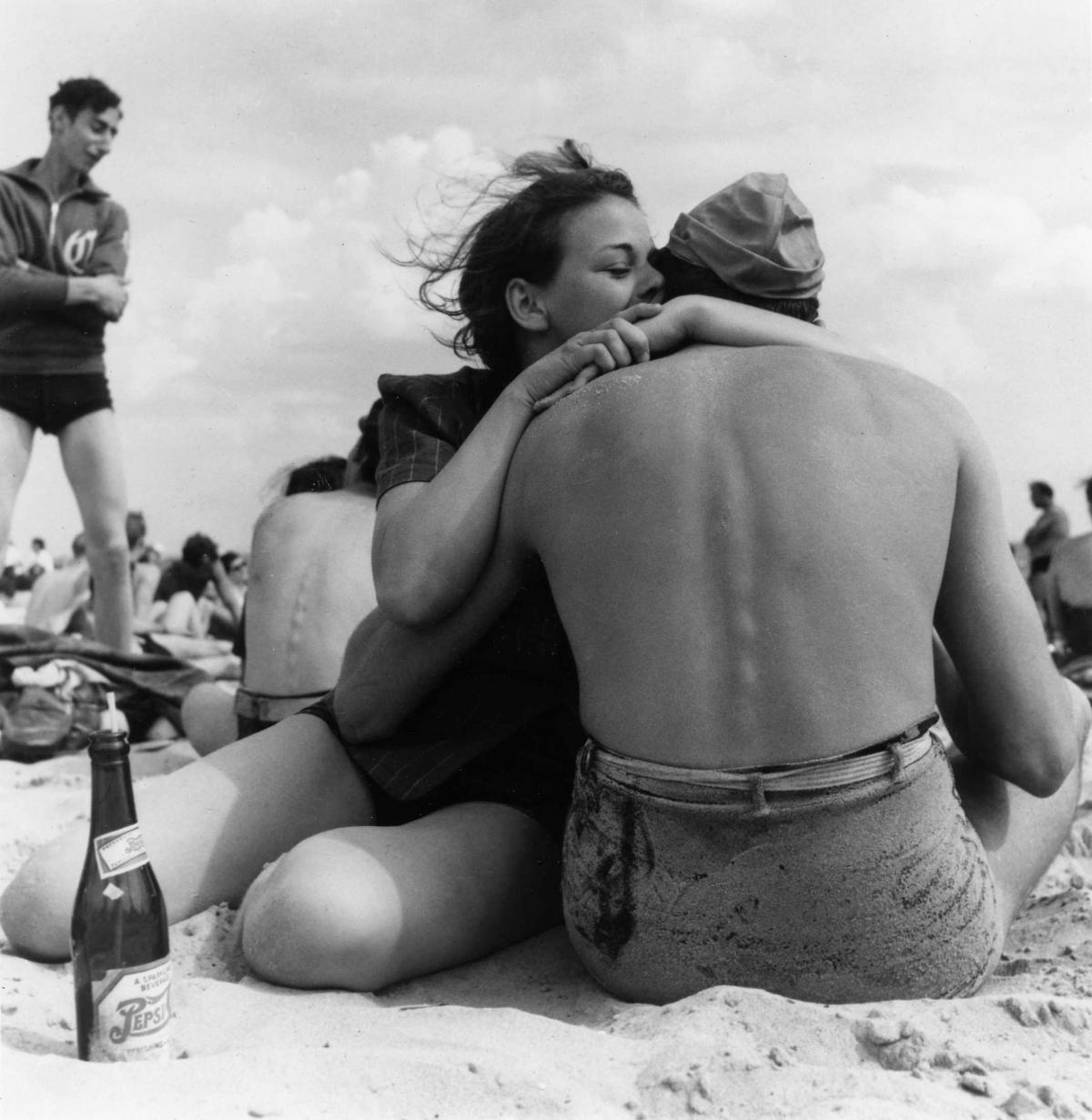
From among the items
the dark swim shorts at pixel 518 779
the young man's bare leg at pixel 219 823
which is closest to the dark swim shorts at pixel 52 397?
the young man's bare leg at pixel 219 823

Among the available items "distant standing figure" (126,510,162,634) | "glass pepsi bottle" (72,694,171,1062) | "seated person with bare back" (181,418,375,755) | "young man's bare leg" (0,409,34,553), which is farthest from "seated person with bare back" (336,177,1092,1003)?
"distant standing figure" (126,510,162,634)

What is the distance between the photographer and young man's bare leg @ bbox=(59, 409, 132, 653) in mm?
5559

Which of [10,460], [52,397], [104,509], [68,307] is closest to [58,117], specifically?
[68,307]

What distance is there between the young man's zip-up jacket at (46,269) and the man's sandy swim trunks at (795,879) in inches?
167

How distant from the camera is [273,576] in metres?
3.56

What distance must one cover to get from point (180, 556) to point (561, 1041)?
8.67m

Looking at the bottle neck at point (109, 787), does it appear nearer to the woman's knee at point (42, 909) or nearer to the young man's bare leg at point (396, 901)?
the young man's bare leg at point (396, 901)

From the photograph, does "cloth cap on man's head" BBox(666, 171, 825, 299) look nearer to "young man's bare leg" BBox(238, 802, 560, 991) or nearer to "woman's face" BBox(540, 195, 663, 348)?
"woman's face" BBox(540, 195, 663, 348)

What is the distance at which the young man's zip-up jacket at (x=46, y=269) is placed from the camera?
5.42m

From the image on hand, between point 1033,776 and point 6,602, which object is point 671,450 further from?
point 6,602

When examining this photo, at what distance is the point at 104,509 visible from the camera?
5.63m

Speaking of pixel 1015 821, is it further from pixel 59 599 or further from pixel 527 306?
pixel 59 599

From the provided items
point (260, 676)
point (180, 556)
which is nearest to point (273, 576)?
point (260, 676)

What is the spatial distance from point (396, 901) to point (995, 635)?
113cm
